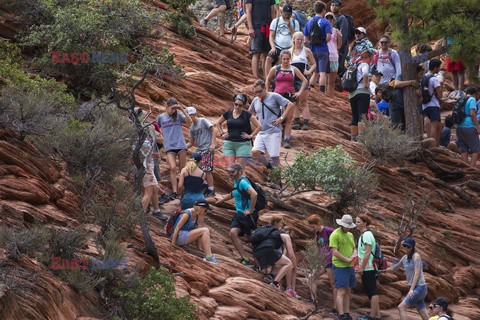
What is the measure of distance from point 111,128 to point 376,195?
6985mm

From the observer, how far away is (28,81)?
19.4 m

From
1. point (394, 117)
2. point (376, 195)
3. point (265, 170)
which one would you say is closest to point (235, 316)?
point (265, 170)

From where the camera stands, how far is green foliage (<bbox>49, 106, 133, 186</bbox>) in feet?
58.4

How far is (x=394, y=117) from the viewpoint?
2644 cm

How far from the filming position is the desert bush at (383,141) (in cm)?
2411

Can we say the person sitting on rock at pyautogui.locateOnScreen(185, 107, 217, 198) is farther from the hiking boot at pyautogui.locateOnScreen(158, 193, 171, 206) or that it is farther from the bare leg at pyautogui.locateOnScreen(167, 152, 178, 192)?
the hiking boot at pyautogui.locateOnScreen(158, 193, 171, 206)

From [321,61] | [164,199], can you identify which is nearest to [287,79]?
[321,61]

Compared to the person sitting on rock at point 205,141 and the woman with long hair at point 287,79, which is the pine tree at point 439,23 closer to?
the woman with long hair at point 287,79

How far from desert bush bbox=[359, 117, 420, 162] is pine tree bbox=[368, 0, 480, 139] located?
1.89 meters

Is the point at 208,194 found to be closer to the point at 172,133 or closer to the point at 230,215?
the point at 230,215

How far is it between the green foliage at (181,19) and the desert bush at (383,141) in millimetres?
5608

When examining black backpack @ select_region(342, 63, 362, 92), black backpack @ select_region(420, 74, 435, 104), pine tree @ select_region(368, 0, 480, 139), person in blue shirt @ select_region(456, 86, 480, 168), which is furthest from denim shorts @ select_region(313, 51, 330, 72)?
person in blue shirt @ select_region(456, 86, 480, 168)

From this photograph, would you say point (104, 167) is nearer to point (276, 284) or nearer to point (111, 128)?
point (111, 128)

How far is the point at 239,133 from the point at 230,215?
1.47 m
